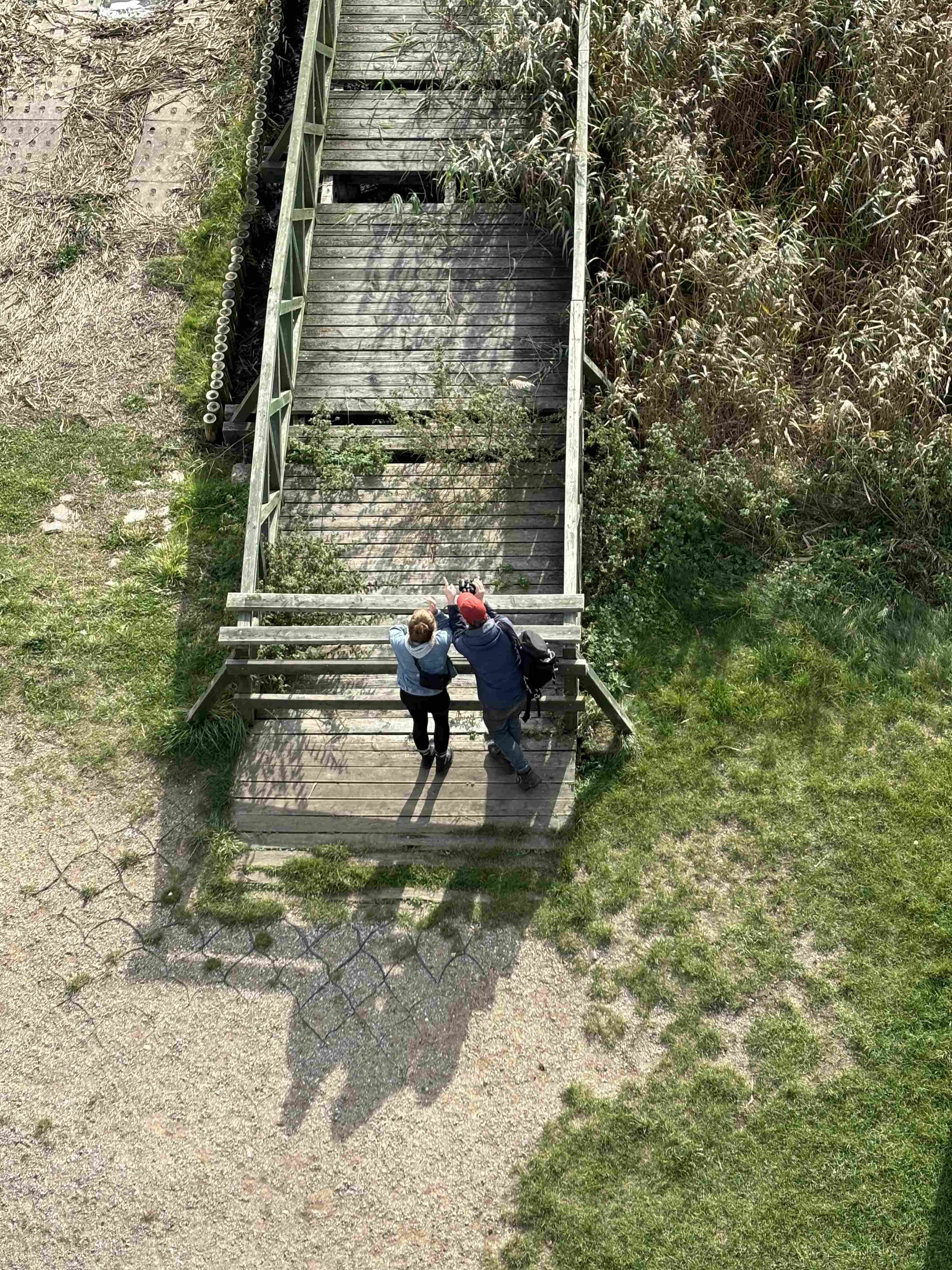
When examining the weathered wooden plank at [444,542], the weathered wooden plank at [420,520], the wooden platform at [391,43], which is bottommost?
the weathered wooden plank at [444,542]

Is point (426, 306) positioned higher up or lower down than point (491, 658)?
higher up

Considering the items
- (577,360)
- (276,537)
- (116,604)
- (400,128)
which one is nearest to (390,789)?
(276,537)

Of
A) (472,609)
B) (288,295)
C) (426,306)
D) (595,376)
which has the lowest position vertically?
(472,609)

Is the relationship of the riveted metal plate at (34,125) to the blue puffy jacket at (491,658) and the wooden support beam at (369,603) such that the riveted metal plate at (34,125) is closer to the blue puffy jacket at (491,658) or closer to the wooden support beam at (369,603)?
the wooden support beam at (369,603)

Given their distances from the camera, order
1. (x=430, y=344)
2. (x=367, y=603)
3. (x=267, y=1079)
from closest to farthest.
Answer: (x=267, y=1079) → (x=367, y=603) → (x=430, y=344)

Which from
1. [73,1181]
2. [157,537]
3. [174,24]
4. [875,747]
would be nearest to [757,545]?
[875,747]

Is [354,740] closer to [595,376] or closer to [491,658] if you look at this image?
[491,658]

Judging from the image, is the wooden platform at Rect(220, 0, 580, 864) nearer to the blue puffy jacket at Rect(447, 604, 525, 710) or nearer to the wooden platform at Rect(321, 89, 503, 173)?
the wooden platform at Rect(321, 89, 503, 173)

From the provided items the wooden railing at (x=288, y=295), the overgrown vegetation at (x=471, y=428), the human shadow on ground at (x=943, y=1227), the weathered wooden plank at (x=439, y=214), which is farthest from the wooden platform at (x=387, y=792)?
the weathered wooden plank at (x=439, y=214)

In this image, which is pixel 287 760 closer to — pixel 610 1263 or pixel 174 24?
pixel 610 1263

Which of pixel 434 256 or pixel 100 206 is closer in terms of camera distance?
pixel 434 256
